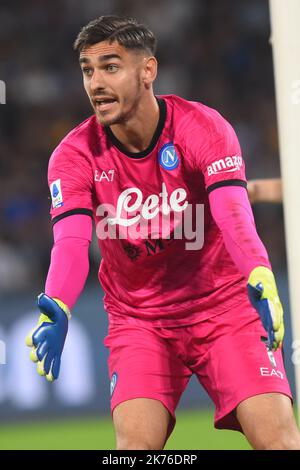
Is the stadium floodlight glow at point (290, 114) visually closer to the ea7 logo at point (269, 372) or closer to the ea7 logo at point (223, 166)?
the ea7 logo at point (269, 372)

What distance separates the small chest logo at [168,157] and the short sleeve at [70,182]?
323 mm

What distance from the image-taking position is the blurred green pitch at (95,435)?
8.07 metres

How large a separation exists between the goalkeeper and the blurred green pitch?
343 cm

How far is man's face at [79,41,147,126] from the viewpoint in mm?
4230

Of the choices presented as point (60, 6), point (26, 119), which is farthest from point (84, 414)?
point (60, 6)

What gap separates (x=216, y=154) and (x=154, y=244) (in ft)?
1.61

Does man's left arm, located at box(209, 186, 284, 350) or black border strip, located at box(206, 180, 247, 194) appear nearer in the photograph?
man's left arm, located at box(209, 186, 284, 350)

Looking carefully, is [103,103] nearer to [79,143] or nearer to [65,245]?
[79,143]

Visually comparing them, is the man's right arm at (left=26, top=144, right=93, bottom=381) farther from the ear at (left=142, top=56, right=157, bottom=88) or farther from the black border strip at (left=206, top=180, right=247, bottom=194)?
the black border strip at (left=206, top=180, right=247, bottom=194)

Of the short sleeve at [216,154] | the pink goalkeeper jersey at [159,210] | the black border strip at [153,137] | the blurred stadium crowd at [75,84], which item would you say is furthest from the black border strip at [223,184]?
the blurred stadium crowd at [75,84]

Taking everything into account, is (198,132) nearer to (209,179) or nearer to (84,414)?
(209,179)

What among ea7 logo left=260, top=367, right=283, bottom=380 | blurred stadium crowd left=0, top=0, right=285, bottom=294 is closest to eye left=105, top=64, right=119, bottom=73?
ea7 logo left=260, top=367, right=283, bottom=380

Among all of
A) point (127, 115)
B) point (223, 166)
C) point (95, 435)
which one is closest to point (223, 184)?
point (223, 166)

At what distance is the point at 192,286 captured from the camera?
14.7ft
